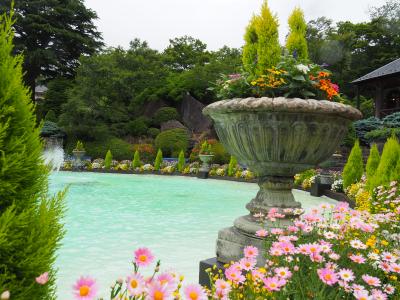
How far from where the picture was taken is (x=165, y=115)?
33.9m

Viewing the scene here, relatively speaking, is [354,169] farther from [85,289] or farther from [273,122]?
[85,289]

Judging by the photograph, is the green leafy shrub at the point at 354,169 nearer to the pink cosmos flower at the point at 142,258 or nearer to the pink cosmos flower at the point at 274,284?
→ the pink cosmos flower at the point at 274,284

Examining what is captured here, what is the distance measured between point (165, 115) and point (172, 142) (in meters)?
5.51

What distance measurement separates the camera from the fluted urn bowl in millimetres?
3395

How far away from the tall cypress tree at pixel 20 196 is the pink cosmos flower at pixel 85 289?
495mm

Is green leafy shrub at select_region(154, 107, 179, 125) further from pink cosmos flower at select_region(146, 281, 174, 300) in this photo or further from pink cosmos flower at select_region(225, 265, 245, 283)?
pink cosmos flower at select_region(146, 281, 174, 300)

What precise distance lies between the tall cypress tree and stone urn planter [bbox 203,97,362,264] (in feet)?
7.15

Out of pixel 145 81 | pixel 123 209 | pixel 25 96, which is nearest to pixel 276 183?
pixel 25 96

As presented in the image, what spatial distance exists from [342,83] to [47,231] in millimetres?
37963

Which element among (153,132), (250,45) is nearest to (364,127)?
(153,132)

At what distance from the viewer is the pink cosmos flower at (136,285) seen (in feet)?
4.13

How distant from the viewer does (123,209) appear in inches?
342

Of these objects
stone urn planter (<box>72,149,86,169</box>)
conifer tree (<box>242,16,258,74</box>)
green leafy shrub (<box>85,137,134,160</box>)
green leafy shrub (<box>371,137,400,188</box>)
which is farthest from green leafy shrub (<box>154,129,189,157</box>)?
conifer tree (<box>242,16,258,74</box>)

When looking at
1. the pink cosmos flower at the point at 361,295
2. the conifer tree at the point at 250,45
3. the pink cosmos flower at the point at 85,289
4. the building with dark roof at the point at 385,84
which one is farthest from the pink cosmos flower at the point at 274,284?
the building with dark roof at the point at 385,84
